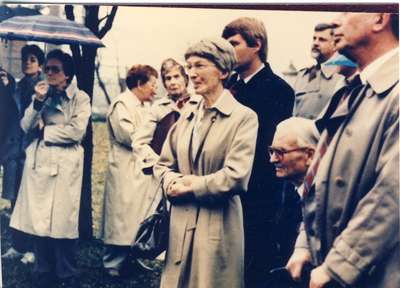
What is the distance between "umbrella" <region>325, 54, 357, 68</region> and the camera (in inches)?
116

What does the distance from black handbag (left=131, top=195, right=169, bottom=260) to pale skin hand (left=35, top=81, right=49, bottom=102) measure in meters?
1.03

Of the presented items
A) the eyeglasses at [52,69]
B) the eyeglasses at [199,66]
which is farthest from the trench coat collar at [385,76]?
the eyeglasses at [52,69]

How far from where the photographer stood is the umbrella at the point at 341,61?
296 centimetres

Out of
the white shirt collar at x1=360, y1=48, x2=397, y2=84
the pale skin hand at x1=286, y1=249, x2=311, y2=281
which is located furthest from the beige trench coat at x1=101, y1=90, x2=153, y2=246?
the white shirt collar at x1=360, y1=48, x2=397, y2=84

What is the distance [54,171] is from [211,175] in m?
1.13

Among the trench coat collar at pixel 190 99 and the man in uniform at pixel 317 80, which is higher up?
the man in uniform at pixel 317 80

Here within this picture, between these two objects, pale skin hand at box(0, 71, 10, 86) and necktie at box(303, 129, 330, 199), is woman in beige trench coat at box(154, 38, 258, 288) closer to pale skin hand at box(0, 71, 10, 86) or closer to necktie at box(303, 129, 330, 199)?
necktie at box(303, 129, 330, 199)

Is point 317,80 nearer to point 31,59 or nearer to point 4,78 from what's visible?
point 31,59

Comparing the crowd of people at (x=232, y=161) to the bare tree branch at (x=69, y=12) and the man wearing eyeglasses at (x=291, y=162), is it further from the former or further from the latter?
the bare tree branch at (x=69, y=12)

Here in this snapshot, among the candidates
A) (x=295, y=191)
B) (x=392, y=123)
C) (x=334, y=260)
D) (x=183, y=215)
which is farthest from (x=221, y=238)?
(x=392, y=123)

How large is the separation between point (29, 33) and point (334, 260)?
2.20 metres

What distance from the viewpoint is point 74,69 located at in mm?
3732

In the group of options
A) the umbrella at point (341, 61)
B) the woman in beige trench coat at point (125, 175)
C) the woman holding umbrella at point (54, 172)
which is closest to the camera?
the umbrella at point (341, 61)

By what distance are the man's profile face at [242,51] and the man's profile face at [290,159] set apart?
0.40 meters
